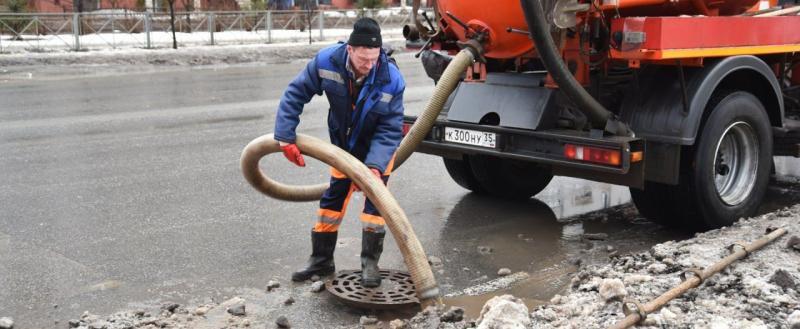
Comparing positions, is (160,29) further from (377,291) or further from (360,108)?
(377,291)

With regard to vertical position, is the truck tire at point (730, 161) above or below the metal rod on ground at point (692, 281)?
above

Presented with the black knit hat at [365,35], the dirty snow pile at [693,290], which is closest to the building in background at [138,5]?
the black knit hat at [365,35]

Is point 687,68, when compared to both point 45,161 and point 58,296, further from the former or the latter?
point 45,161

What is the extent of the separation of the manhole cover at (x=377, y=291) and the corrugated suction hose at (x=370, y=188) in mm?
215

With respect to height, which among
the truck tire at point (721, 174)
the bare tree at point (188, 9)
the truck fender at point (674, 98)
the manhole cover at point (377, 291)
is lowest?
the manhole cover at point (377, 291)

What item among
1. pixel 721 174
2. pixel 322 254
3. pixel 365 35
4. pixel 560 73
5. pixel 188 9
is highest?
pixel 188 9

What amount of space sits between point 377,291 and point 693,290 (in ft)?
5.33

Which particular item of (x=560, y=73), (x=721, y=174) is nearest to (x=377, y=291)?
(x=560, y=73)

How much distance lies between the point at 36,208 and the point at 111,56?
14913mm

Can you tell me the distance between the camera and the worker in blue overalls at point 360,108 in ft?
15.8

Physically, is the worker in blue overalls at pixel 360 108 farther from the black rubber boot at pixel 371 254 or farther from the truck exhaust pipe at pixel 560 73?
the truck exhaust pipe at pixel 560 73

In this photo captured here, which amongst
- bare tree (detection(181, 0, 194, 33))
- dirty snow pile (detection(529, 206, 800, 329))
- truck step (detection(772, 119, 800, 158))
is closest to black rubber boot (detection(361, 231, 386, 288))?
dirty snow pile (detection(529, 206, 800, 329))

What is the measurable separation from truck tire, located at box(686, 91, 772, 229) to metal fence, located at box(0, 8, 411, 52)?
60.9 feet

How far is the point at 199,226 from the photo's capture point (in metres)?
6.27
